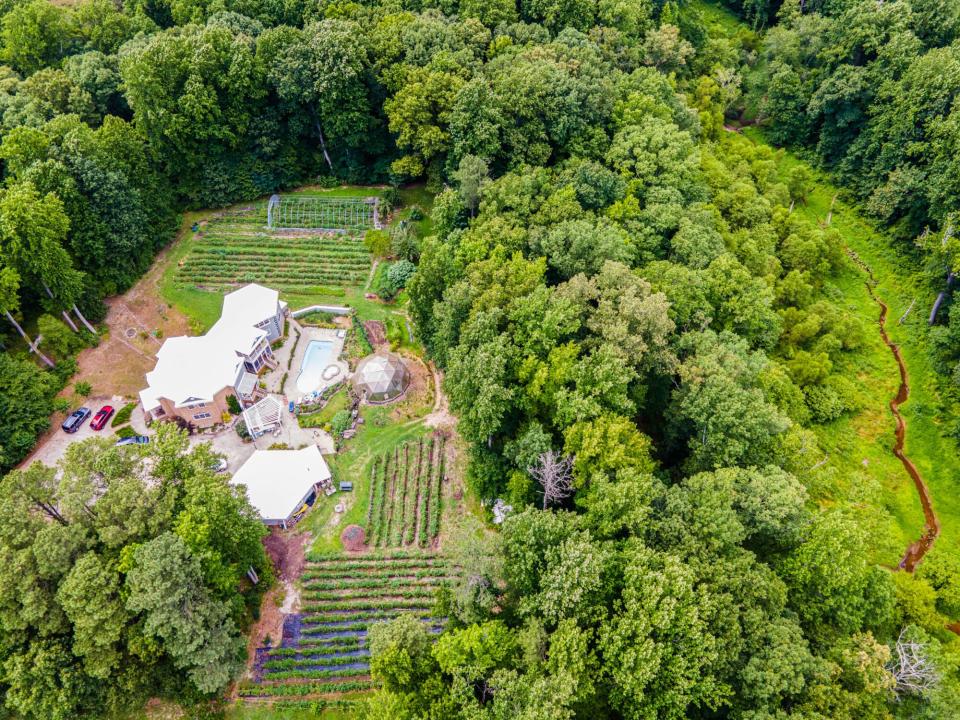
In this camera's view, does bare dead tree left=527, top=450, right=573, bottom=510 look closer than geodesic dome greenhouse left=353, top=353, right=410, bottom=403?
Yes

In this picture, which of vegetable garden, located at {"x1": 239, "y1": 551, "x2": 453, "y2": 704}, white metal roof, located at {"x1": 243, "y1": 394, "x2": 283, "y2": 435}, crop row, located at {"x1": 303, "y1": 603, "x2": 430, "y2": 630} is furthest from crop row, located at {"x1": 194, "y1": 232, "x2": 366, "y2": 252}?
crop row, located at {"x1": 303, "y1": 603, "x2": 430, "y2": 630}

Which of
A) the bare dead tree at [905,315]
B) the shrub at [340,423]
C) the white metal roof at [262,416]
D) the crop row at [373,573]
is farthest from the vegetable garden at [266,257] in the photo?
the bare dead tree at [905,315]

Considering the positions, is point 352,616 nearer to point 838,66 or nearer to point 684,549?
point 684,549

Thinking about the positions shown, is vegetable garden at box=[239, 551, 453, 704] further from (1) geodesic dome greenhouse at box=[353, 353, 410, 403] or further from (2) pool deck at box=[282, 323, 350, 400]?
(2) pool deck at box=[282, 323, 350, 400]

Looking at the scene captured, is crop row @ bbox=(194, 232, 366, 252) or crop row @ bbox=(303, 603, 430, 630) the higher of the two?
crop row @ bbox=(194, 232, 366, 252)

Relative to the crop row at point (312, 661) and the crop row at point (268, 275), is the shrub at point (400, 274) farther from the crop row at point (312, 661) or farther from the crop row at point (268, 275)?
the crop row at point (312, 661)

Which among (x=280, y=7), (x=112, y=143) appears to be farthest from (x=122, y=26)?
(x=112, y=143)

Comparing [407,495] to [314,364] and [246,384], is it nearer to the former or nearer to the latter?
[314,364]
